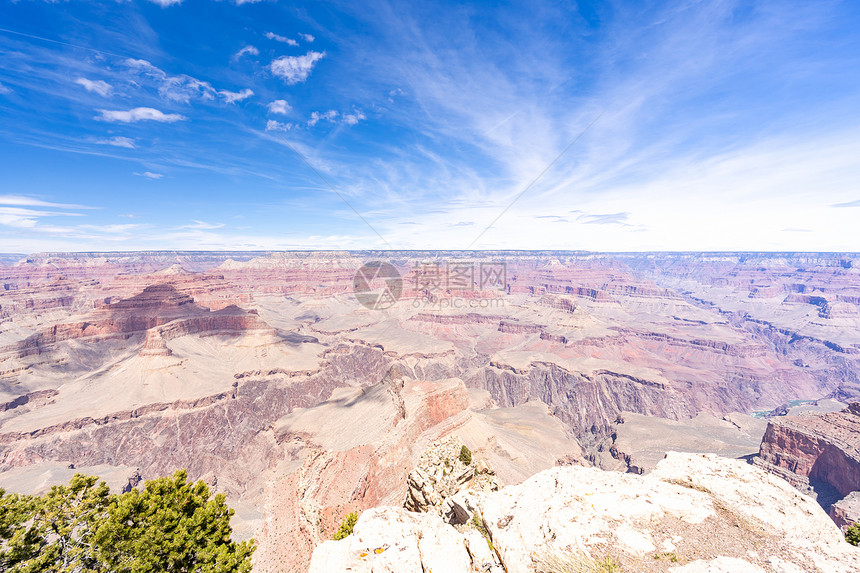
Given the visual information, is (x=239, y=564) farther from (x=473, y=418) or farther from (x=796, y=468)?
(x=796, y=468)

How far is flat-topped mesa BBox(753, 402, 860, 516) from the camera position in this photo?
52.5m

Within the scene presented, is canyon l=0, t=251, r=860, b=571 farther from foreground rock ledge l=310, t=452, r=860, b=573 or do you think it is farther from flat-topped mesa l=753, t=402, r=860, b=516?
foreground rock ledge l=310, t=452, r=860, b=573

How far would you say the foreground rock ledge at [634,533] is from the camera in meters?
12.4

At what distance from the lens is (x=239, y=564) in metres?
15.3

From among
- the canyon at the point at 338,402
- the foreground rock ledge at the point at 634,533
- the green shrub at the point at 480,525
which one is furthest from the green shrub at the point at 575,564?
the canyon at the point at 338,402

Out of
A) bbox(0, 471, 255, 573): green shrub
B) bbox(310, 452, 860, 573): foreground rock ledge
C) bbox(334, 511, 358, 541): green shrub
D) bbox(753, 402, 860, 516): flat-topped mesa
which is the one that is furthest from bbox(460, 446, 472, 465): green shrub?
bbox(753, 402, 860, 516): flat-topped mesa

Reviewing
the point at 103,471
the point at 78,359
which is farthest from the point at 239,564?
the point at 78,359

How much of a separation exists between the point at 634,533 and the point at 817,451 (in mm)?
74679

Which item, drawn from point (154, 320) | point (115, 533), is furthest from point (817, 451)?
point (154, 320)

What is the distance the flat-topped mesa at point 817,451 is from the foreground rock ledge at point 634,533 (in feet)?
200

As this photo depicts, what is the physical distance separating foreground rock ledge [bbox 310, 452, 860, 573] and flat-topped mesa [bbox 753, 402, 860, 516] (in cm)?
6096

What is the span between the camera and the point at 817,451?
189 feet

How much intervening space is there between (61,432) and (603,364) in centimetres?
17276

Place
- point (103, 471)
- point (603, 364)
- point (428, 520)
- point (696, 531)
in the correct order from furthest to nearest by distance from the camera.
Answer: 1. point (603, 364)
2. point (103, 471)
3. point (428, 520)
4. point (696, 531)
